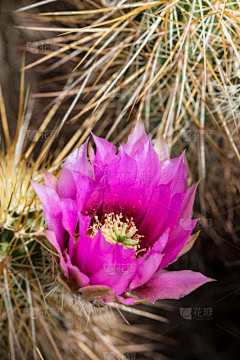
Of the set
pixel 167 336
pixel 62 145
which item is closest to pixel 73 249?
pixel 62 145

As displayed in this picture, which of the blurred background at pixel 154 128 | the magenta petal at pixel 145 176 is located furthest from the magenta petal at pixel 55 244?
the blurred background at pixel 154 128

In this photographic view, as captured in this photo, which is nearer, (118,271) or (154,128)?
(118,271)

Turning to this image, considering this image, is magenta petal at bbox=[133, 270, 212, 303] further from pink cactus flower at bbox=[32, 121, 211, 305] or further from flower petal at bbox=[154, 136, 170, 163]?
flower petal at bbox=[154, 136, 170, 163]

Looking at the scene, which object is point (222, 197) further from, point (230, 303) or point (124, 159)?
point (124, 159)

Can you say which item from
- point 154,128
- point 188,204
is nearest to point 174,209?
point 188,204

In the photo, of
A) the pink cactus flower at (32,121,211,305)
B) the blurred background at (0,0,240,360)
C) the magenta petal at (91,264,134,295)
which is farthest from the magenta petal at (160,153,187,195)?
the blurred background at (0,0,240,360)

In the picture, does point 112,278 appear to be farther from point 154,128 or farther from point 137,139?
point 154,128

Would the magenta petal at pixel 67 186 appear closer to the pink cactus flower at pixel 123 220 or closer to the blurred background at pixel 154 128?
the pink cactus flower at pixel 123 220
